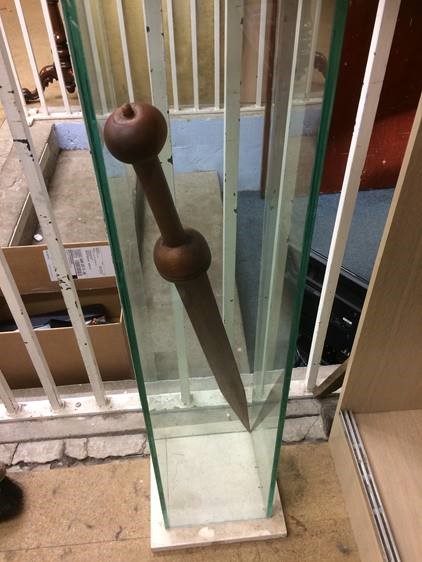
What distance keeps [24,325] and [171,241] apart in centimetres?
51

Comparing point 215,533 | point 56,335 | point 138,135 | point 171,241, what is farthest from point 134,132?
point 56,335

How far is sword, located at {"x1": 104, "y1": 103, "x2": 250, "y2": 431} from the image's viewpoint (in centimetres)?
45

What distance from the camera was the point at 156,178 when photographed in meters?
0.50

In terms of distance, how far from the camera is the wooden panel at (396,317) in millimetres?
680

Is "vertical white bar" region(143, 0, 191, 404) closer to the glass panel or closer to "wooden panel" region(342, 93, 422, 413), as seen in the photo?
the glass panel

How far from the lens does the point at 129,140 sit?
1.47 ft

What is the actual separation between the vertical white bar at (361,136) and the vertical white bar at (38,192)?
46cm

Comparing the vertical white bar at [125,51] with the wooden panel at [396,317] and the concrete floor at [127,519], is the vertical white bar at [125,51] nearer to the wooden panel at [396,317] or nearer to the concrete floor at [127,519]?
the wooden panel at [396,317]

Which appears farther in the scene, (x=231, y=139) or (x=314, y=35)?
(x=231, y=139)

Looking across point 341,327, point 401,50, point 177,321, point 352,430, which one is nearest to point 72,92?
point 401,50

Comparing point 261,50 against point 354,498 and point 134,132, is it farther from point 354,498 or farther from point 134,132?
point 354,498

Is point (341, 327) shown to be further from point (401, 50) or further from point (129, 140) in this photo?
point (129, 140)

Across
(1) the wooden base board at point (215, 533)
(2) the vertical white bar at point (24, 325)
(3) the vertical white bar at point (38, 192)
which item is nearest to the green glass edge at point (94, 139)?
(3) the vertical white bar at point (38, 192)

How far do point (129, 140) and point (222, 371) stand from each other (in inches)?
18.2
